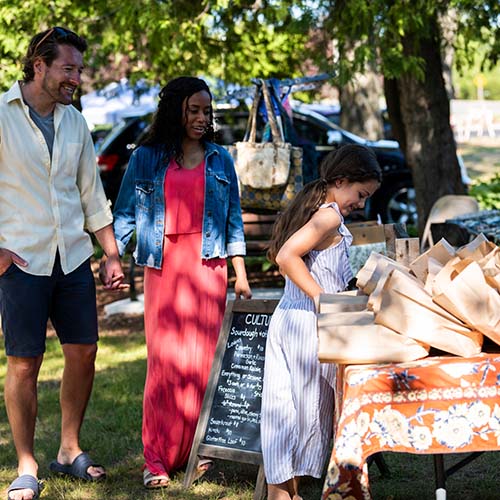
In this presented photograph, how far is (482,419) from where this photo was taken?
3.43 metres

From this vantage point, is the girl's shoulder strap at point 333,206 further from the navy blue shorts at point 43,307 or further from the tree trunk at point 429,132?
the tree trunk at point 429,132

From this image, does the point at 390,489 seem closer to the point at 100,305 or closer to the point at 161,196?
the point at 161,196

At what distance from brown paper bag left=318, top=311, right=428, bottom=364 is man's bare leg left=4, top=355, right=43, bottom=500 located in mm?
1873

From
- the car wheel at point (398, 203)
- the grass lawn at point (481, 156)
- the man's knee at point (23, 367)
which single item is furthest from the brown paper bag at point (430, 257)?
the grass lawn at point (481, 156)

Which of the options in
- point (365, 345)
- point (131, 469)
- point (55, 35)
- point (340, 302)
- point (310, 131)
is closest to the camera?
point (365, 345)

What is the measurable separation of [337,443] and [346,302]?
27.1 inches

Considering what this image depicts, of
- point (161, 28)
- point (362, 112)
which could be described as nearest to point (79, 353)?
point (161, 28)

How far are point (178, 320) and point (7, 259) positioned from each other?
94cm

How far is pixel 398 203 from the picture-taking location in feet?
47.8

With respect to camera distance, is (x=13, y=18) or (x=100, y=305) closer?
(x=13, y=18)

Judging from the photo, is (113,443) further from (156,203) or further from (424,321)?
(424,321)

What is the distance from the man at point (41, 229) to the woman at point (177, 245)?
231 millimetres

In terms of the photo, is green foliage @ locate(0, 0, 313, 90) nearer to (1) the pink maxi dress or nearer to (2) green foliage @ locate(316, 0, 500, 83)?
(2) green foliage @ locate(316, 0, 500, 83)

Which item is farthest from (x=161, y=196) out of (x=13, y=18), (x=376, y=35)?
(x=13, y=18)
